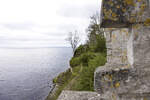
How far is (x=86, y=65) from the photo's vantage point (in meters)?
14.1

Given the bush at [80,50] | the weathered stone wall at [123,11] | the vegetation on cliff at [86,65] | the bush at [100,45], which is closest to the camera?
the weathered stone wall at [123,11]

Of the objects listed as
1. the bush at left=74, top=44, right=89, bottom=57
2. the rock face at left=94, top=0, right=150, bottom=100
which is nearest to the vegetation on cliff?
the bush at left=74, top=44, right=89, bottom=57

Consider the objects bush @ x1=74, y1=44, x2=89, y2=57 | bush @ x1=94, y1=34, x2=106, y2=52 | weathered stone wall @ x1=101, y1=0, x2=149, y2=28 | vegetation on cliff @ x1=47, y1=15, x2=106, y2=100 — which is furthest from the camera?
bush @ x1=74, y1=44, x2=89, y2=57

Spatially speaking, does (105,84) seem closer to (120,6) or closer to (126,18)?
(126,18)

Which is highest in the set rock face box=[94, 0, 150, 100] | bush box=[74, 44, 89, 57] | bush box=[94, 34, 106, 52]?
rock face box=[94, 0, 150, 100]

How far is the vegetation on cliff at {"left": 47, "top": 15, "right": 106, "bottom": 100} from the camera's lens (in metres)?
7.93

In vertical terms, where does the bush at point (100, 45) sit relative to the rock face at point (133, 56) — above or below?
below

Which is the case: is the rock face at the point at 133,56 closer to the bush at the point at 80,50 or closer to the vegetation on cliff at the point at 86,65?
the vegetation on cliff at the point at 86,65

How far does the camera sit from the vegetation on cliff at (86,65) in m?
7.93

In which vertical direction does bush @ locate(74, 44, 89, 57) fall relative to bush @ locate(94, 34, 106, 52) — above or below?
below

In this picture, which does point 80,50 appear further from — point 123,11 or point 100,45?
point 123,11

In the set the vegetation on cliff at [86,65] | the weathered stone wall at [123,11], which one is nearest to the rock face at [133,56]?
the weathered stone wall at [123,11]

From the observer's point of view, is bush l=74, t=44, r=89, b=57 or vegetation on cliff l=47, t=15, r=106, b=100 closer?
vegetation on cliff l=47, t=15, r=106, b=100

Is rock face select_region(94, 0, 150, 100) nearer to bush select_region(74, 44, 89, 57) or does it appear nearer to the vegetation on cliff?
the vegetation on cliff
